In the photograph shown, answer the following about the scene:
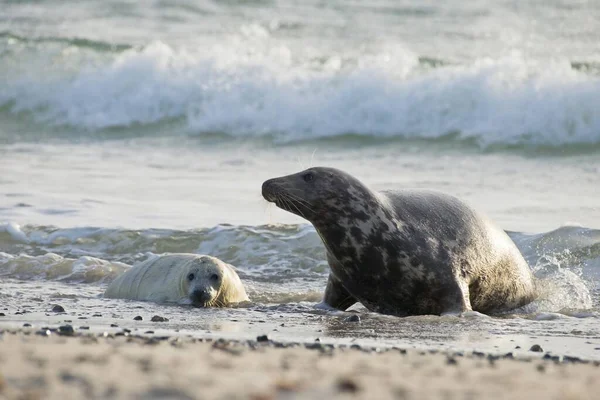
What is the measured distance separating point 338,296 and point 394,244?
663 mm

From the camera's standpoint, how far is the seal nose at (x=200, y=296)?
7.49m

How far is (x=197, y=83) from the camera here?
20.2m

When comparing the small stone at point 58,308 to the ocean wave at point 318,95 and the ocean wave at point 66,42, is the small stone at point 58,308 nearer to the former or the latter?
the ocean wave at point 318,95

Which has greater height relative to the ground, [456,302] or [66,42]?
[66,42]

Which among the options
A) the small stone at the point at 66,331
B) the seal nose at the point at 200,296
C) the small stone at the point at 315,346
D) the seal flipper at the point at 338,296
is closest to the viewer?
the small stone at the point at 315,346

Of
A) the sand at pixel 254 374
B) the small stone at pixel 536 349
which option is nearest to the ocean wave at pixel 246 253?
the small stone at pixel 536 349

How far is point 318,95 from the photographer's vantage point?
18875 mm

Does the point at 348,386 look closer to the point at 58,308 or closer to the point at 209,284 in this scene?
the point at 58,308

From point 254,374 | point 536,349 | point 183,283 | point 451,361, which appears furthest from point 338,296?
point 254,374

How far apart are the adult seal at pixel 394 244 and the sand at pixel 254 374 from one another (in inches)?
97.6

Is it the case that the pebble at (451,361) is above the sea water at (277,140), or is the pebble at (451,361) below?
below

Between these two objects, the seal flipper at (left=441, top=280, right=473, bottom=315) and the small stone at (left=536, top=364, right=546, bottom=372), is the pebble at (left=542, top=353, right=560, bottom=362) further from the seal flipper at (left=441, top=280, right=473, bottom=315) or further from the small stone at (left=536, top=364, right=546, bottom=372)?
the seal flipper at (left=441, top=280, right=473, bottom=315)

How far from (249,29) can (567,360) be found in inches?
728

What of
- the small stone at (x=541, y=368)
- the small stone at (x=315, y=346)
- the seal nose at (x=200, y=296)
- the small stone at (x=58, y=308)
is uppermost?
the seal nose at (x=200, y=296)
